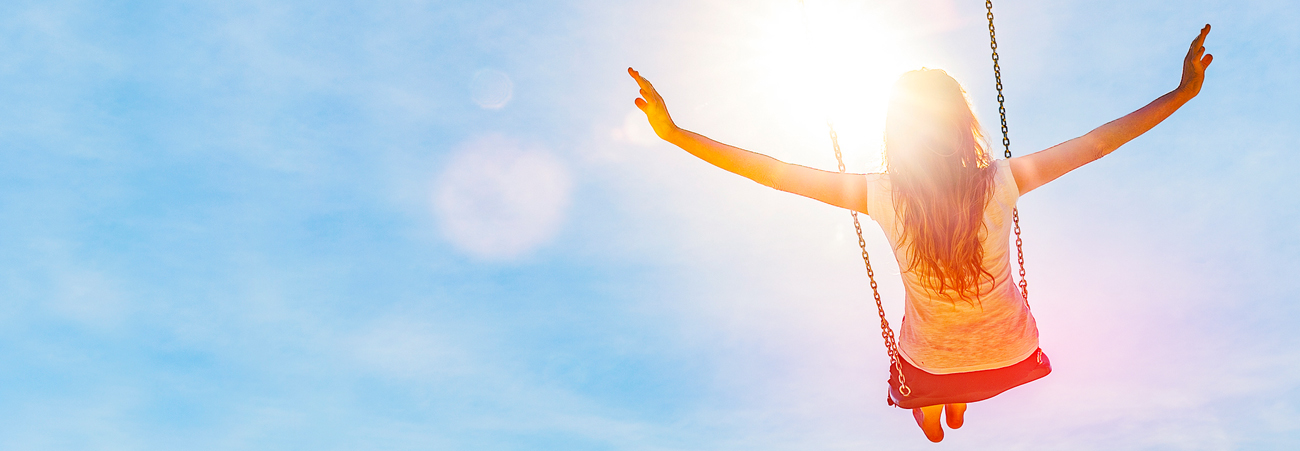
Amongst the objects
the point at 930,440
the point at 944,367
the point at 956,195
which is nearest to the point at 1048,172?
the point at 956,195

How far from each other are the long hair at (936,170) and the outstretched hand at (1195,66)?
4.22ft

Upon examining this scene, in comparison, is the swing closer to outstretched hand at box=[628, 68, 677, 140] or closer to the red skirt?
the red skirt

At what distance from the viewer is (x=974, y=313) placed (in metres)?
3.95

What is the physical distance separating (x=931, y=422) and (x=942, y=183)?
257 cm

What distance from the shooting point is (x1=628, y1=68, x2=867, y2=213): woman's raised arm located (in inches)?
135

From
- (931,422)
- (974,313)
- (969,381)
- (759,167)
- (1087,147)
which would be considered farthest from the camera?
(931,422)

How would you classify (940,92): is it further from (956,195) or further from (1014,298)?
(1014,298)

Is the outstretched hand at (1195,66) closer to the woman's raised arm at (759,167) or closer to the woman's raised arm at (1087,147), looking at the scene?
the woman's raised arm at (1087,147)

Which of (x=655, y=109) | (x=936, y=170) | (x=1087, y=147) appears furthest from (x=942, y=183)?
(x=655, y=109)

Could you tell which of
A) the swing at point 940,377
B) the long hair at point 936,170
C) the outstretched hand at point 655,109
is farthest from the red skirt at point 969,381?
the outstretched hand at point 655,109

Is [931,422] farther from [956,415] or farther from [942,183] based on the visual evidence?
[942,183]

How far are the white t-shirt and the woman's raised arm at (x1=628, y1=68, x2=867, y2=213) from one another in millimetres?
117

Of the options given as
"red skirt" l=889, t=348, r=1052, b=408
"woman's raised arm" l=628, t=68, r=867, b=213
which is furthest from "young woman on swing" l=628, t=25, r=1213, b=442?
"red skirt" l=889, t=348, r=1052, b=408

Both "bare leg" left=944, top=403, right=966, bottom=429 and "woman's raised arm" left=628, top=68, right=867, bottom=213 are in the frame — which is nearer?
"woman's raised arm" left=628, top=68, right=867, bottom=213
